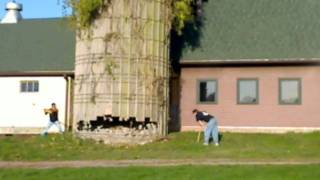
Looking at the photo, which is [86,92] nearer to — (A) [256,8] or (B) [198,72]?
(B) [198,72]

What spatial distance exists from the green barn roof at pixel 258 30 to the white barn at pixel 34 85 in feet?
21.2

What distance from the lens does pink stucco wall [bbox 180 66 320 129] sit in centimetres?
2650

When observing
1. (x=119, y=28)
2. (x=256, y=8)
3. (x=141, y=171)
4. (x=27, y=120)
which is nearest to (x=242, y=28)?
(x=256, y=8)

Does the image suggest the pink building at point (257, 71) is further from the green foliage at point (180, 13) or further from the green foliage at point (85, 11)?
the green foliage at point (85, 11)

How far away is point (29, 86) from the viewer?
103ft

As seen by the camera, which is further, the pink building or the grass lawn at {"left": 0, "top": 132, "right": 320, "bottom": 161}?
the pink building

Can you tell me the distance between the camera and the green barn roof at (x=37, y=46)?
103ft

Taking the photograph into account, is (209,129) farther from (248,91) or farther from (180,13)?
(180,13)

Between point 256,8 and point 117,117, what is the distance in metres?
9.18

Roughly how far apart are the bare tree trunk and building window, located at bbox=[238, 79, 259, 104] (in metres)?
3.87

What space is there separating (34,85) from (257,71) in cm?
1087

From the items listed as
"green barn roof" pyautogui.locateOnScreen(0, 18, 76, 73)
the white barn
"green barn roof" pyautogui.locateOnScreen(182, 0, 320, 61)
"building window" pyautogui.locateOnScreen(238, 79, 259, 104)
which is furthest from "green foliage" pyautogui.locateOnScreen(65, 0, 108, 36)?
"building window" pyautogui.locateOnScreen(238, 79, 259, 104)

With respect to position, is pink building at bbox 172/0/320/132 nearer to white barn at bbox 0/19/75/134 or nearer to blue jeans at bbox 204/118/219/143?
blue jeans at bbox 204/118/219/143

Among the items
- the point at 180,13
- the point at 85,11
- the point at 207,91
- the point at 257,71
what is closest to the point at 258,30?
the point at 257,71
